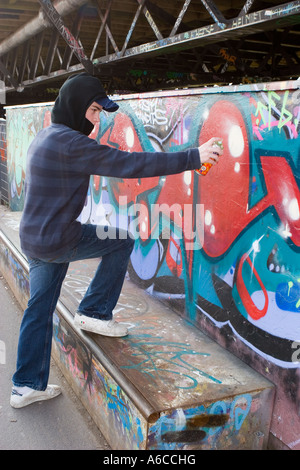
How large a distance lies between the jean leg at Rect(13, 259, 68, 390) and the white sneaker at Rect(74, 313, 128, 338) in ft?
0.98

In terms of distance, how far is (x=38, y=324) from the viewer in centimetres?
308

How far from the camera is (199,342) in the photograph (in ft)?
10.9

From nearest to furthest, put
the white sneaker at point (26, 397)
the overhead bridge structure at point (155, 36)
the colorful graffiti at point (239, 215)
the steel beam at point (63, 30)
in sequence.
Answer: the colorful graffiti at point (239, 215), the white sneaker at point (26, 397), the overhead bridge structure at point (155, 36), the steel beam at point (63, 30)

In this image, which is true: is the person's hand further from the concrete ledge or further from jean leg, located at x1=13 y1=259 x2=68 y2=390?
the concrete ledge

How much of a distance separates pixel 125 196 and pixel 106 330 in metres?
1.87

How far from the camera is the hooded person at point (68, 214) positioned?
269cm

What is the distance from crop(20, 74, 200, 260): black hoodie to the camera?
268 centimetres

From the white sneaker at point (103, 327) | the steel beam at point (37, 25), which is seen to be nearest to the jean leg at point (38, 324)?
the white sneaker at point (103, 327)

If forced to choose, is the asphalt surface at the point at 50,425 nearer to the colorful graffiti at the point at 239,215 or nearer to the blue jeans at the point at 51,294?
the blue jeans at the point at 51,294

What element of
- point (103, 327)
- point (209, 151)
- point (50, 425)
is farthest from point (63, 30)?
point (50, 425)
